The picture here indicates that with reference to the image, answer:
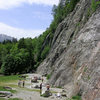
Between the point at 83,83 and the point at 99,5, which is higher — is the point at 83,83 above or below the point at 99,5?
below

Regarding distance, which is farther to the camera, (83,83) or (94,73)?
(83,83)

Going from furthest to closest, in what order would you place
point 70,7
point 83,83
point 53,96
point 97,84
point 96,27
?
point 70,7
point 96,27
point 53,96
point 83,83
point 97,84

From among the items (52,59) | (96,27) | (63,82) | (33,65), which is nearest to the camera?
(96,27)

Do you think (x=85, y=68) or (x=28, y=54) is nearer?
(x=85, y=68)

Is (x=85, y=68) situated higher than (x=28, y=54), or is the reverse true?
(x=28, y=54)

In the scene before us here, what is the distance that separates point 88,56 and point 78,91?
21.7 feet

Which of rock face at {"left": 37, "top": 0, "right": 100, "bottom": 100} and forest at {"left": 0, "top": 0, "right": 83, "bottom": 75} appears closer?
rock face at {"left": 37, "top": 0, "right": 100, "bottom": 100}

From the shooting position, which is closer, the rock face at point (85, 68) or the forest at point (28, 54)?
the rock face at point (85, 68)

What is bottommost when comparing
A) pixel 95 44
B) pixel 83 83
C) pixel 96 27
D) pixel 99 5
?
pixel 83 83

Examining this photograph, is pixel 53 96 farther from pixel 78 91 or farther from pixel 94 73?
pixel 94 73

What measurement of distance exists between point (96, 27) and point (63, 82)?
38.8 feet

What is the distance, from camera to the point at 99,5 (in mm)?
38250

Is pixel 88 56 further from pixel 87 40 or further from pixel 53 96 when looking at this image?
pixel 53 96

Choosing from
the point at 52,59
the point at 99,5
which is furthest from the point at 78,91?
the point at 52,59
